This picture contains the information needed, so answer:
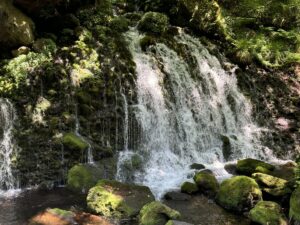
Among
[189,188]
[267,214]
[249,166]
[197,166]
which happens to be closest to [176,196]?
[189,188]

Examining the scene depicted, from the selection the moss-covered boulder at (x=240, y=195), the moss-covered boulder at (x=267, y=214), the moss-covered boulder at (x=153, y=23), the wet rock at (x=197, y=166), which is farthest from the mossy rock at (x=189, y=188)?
the moss-covered boulder at (x=153, y=23)

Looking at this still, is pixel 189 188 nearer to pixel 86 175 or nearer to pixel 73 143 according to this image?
pixel 86 175

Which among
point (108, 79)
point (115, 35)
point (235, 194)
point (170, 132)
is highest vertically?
point (115, 35)

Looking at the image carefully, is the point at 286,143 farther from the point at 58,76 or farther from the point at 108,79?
the point at 58,76

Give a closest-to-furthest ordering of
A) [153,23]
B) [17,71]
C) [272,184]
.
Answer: [272,184]
[17,71]
[153,23]

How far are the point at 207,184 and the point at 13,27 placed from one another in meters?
7.11

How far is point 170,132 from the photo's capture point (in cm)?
1370

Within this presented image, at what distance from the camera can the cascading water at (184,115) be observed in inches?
508

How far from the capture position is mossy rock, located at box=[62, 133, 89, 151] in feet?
38.5

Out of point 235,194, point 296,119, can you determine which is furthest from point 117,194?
point 296,119

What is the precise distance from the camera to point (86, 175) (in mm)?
11031

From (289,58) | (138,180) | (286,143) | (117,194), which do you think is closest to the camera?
(117,194)

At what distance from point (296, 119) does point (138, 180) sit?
23.5 feet

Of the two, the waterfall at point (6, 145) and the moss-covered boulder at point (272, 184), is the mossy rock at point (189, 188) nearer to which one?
the moss-covered boulder at point (272, 184)
